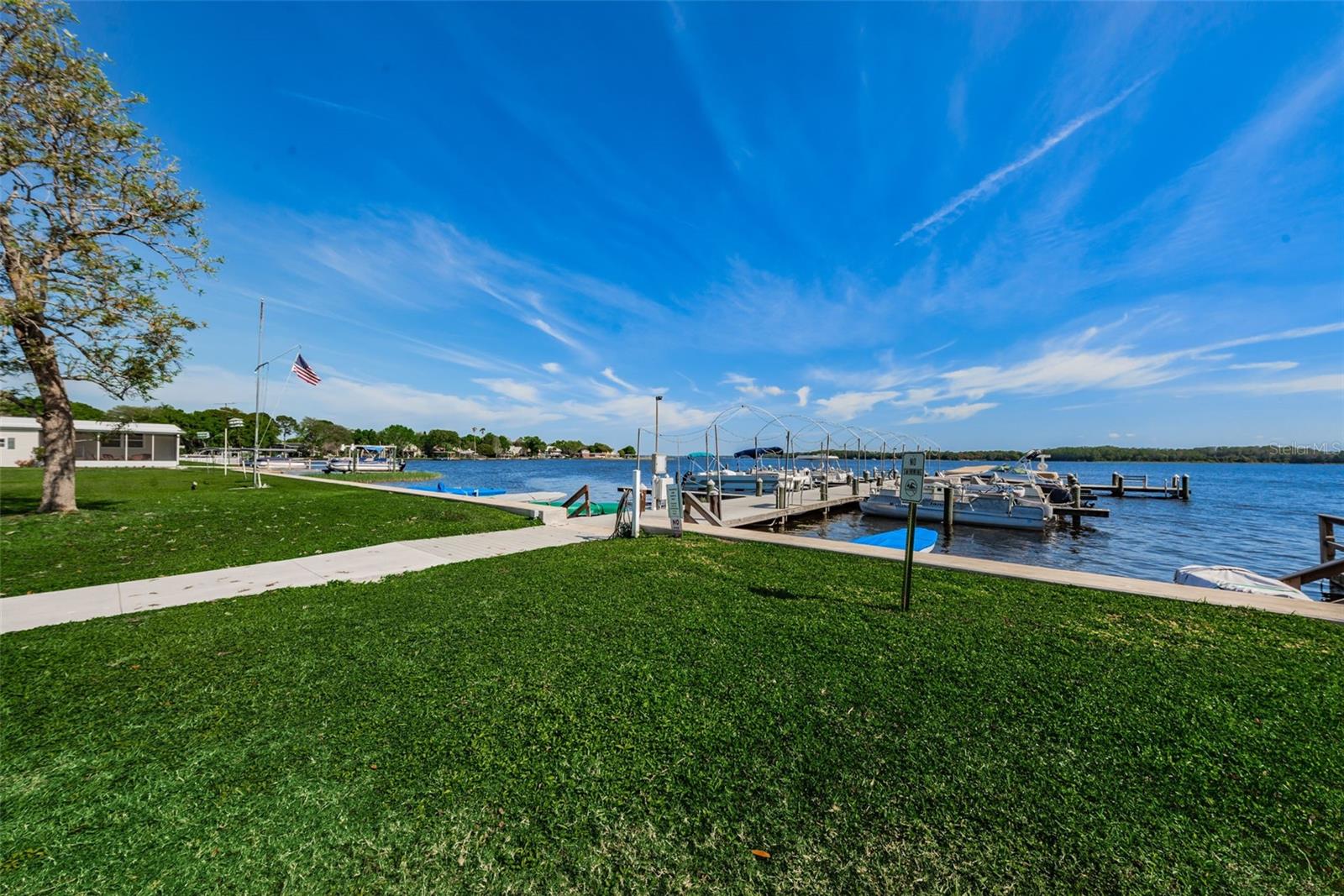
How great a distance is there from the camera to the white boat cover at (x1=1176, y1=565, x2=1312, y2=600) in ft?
25.6

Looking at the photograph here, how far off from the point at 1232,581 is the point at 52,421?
22.8m

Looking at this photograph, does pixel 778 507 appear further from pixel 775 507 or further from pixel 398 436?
pixel 398 436

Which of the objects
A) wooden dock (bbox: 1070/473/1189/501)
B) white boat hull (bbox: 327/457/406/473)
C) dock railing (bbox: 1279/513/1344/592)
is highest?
white boat hull (bbox: 327/457/406/473)

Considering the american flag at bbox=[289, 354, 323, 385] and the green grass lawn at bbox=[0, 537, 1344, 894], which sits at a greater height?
the american flag at bbox=[289, 354, 323, 385]

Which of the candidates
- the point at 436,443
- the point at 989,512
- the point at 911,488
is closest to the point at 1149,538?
the point at 989,512

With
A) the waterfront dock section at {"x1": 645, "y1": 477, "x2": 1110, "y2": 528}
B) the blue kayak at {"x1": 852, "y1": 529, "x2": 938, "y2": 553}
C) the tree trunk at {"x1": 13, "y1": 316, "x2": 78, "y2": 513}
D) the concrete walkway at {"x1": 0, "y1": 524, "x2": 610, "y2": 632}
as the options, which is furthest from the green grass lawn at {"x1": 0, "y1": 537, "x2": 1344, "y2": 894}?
the tree trunk at {"x1": 13, "y1": 316, "x2": 78, "y2": 513}

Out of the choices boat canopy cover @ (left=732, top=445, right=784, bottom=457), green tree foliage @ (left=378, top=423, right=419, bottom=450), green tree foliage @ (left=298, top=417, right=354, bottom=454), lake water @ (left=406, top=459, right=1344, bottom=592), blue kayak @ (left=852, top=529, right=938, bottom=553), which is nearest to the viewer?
blue kayak @ (left=852, top=529, right=938, bottom=553)

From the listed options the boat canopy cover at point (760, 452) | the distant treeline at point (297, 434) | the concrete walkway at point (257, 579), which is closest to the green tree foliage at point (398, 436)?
the distant treeline at point (297, 434)

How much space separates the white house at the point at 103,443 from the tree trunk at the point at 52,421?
86.2 feet

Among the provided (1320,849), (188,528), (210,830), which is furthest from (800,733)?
(188,528)

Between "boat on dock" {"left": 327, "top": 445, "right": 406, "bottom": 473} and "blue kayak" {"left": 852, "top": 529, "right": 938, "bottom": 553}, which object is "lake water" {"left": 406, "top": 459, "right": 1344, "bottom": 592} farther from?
"boat on dock" {"left": 327, "top": 445, "right": 406, "bottom": 473}

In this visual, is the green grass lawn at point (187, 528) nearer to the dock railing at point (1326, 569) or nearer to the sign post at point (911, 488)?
the sign post at point (911, 488)

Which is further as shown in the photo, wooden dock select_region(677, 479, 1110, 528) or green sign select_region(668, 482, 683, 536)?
wooden dock select_region(677, 479, 1110, 528)

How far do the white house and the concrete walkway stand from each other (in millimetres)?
34135
